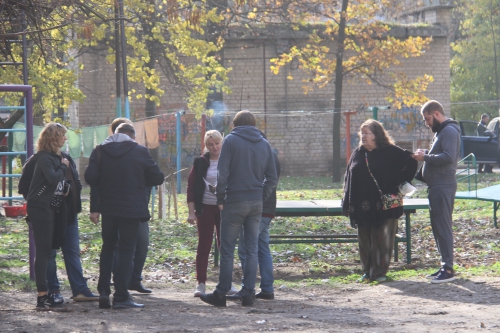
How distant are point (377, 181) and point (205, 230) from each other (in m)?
1.86

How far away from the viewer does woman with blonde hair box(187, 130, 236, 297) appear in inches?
300

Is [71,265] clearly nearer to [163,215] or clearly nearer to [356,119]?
[163,215]

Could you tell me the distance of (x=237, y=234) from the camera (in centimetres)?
707

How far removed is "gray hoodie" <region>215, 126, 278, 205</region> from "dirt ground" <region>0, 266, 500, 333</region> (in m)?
1.05

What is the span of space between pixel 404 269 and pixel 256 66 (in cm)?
1979

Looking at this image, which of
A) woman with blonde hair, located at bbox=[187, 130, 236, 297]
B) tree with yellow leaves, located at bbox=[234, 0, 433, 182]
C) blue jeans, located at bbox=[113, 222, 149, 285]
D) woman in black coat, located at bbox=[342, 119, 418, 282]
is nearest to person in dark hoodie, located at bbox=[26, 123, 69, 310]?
blue jeans, located at bbox=[113, 222, 149, 285]

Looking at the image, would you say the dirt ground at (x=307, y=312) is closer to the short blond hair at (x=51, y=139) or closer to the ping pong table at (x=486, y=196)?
the short blond hair at (x=51, y=139)

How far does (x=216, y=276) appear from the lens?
30.0 ft

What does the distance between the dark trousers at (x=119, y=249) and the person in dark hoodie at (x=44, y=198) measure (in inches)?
19.5

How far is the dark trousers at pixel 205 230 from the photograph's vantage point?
7691 millimetres

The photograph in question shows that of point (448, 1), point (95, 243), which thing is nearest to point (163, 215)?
point (95, 243)

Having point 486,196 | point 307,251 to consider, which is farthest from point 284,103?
point 307,251

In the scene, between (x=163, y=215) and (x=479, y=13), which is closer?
(x=163, y=215)

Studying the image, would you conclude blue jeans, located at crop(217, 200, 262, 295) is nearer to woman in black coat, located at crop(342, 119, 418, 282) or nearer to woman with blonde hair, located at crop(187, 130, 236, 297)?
woman with blonde hair, located at crop(187, 130, 236, 297)
